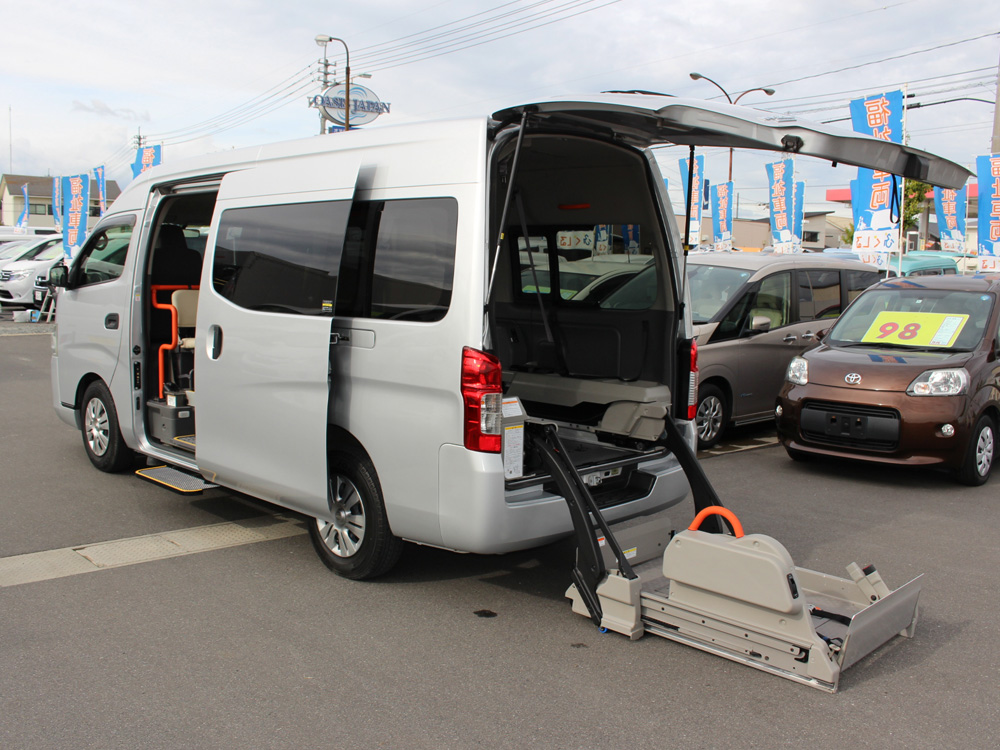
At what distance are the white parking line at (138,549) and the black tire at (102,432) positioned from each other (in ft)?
4.88

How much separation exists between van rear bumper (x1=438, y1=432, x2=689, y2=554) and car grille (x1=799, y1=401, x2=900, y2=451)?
4.07 metres

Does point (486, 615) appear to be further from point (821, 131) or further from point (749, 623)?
point (821, 131)

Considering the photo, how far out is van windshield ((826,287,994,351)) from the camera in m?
7.80

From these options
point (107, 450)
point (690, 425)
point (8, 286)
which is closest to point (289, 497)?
point (690, 425)

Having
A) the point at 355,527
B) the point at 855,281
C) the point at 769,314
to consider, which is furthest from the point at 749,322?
the point at 355,527

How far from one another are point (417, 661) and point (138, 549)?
2.33 m

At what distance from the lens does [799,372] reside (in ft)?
25.8

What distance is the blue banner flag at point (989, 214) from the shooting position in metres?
16.7

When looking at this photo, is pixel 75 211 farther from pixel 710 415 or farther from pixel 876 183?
pixel 710 415

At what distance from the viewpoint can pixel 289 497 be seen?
15.6 feet

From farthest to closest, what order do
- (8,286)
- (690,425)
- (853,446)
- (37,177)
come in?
(37,177), (8,286), (853,446), (690,425)

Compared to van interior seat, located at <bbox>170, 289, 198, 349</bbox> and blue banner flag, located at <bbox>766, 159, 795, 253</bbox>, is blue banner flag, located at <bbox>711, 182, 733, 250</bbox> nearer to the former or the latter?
blue banner flag, located at <bbox>766, 159, 795, 253</bbox>

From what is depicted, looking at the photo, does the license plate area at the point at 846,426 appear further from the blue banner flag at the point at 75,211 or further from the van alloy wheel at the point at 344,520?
the blue banner flag at the point at 75,211

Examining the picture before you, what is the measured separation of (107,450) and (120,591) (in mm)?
2641
